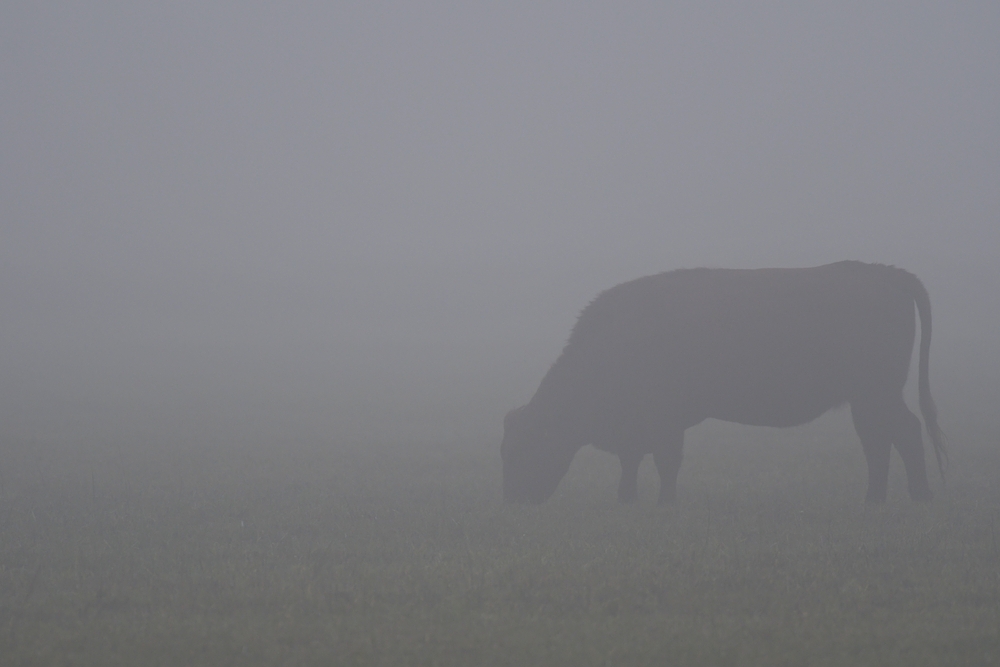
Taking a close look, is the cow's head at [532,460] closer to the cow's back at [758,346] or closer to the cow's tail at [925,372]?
the cow's back at [758,346]

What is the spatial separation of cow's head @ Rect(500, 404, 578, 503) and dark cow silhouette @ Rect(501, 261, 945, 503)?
0.05 feet

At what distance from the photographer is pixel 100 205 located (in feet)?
407

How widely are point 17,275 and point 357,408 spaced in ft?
170

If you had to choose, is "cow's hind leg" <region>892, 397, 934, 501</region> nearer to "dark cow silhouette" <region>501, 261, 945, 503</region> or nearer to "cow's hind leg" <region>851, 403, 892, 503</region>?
"dark cow silhouette" <region>501, 261, 945, 503</region>

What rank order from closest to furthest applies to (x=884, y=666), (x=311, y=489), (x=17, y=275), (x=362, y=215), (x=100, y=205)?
(x=884, y=666), (x=311, y=489), (x=17, y=275), (x=100, y=205), (x=362, y=215)

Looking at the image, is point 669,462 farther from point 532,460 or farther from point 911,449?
point 911,449

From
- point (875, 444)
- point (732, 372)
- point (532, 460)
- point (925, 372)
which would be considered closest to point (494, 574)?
point (532, 460)

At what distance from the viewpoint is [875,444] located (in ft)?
35.6

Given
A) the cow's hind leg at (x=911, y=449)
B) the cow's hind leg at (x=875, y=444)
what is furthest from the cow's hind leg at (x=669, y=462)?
the cow's hind leg at (x=911, y=449)

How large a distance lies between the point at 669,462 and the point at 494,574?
4.71 meters

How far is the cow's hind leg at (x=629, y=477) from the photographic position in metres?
11.2

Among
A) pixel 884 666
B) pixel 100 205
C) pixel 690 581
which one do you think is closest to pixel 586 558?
pixel 690 581

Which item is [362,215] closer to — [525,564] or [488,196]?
[488,196]

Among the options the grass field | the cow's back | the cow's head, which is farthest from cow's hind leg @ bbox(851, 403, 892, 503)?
the cow's head
